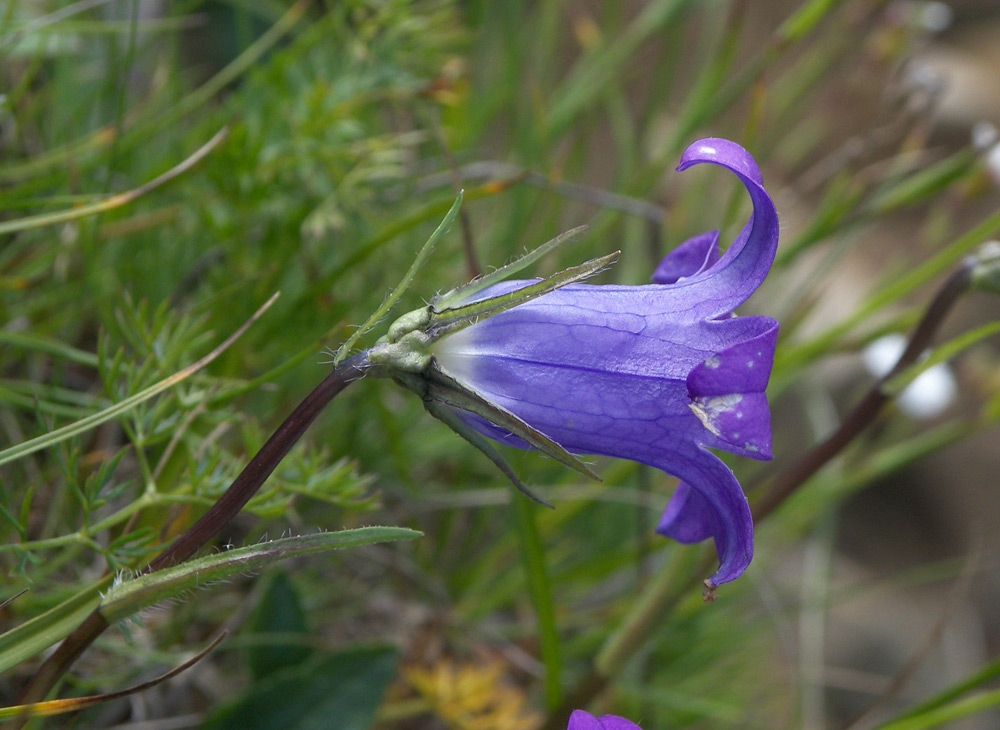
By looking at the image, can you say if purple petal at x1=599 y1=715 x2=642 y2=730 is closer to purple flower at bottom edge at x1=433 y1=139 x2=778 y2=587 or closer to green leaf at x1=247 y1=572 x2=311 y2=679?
purple flower at bottom edge at x1=433 y1=139 x2=778 y2=587

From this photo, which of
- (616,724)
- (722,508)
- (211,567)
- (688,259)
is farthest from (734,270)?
(211,567)

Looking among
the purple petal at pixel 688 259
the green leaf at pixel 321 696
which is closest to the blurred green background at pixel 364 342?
the green leaf at pixel 321 696

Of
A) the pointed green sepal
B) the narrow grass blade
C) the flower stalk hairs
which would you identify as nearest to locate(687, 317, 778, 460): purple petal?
the flower stalk hairs

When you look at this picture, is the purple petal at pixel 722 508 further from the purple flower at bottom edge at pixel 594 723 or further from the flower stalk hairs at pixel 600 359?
the purple flower at bottom edge at pixel 594 723

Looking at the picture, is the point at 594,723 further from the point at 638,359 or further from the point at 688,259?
the point at 688,259

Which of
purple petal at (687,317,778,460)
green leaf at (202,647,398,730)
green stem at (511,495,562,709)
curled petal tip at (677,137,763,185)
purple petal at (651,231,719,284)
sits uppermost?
curled petal tip at (677,137,763,185)

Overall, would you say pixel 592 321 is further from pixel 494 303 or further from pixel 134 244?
pixel 134 244
